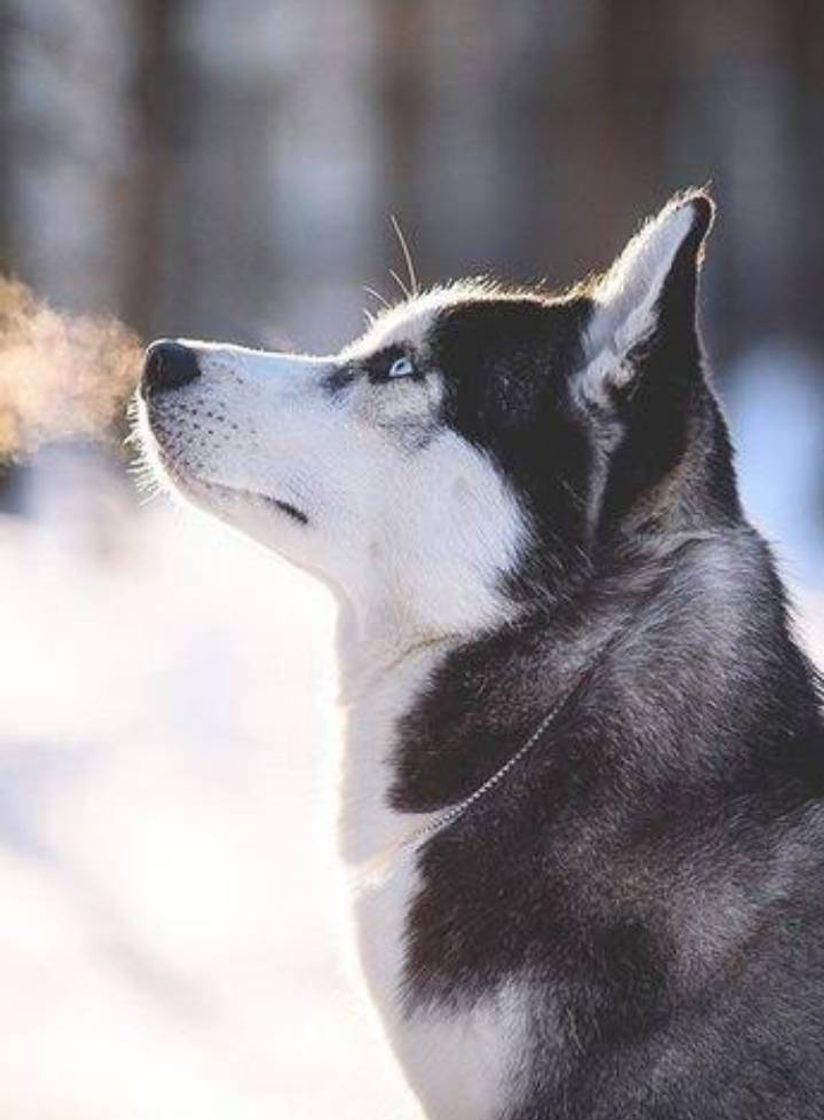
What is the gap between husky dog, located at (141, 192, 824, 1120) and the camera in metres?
2.53

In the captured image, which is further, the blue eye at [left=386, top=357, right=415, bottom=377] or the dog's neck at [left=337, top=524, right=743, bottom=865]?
the blue eye at [left=386, top=357, right=415, bottom=377]

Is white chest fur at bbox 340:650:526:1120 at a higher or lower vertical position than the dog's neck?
lower

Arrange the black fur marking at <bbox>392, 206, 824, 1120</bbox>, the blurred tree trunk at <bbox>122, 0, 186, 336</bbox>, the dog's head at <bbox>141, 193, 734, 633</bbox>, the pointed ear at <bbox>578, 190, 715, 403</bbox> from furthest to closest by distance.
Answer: the blurred tree trunk at <bbox>122, 0, 186, 336</bbox> < the dog's head at <bbox>141, 193, 734, 633</bbox> < the pointed ear at <bbox>578, 190, 715, 403</bbox> < the black fur marking at <bbox>392, 206, 824, 1120</bbox>

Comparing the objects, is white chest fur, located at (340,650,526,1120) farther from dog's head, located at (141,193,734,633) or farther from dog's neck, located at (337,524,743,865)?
dog's head, located at (141,193,734,633)

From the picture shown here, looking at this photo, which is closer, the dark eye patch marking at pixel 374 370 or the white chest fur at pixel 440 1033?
the white chest fur at pixel 440 1033

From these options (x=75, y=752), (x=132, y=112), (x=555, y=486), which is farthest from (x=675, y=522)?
(x=132, y=112)

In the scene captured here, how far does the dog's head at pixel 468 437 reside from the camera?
2.74 m

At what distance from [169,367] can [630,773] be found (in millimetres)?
852

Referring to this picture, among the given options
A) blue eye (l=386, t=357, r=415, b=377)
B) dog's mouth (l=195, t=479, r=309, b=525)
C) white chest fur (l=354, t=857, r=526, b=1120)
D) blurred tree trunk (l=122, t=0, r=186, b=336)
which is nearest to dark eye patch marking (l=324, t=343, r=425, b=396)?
blue eye (l=386, t=357, r=415, b=377)

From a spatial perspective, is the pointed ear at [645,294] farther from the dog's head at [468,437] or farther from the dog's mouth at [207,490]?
the dog's mouth at [207,490]

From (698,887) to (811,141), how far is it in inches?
413

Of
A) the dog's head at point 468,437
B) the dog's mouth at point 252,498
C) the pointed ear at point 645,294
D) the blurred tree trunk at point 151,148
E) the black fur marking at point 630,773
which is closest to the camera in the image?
the black fur marking at point 630,773

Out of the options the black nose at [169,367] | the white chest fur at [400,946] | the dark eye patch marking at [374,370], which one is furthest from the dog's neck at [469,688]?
the black nose at [169,367]

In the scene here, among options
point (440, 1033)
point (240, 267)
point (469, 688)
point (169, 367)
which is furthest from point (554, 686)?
point (240, 267)
